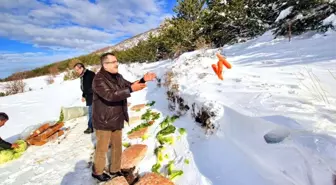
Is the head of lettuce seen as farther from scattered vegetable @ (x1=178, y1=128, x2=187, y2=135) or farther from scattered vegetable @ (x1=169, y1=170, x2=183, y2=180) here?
scattered vegetable @ (x1=169, y1=170, x2=183, y2=180)

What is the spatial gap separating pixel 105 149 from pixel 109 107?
23.6 inches

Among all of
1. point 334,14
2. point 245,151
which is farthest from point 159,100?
point 334,14

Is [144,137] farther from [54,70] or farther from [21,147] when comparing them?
[54,70]

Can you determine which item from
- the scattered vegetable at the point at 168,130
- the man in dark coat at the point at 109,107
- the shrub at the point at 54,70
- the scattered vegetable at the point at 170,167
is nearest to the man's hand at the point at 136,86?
the man in dark coat at the point at 109,107

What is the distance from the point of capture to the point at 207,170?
2773 mm

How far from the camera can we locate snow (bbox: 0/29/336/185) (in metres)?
1.97

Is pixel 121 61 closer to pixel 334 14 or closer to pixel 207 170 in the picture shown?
pixel 334 14

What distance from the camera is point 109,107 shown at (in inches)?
124

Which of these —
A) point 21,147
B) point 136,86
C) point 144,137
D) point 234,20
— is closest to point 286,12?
point 234,20

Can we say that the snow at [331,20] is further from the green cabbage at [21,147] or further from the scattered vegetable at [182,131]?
the green cabbage at [21,147]

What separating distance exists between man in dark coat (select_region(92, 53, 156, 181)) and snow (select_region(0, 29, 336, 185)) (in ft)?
1.32

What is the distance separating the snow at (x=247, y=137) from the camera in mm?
1972

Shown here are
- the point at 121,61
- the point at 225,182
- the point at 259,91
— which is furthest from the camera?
the point at 121,61

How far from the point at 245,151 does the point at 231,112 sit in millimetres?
617
